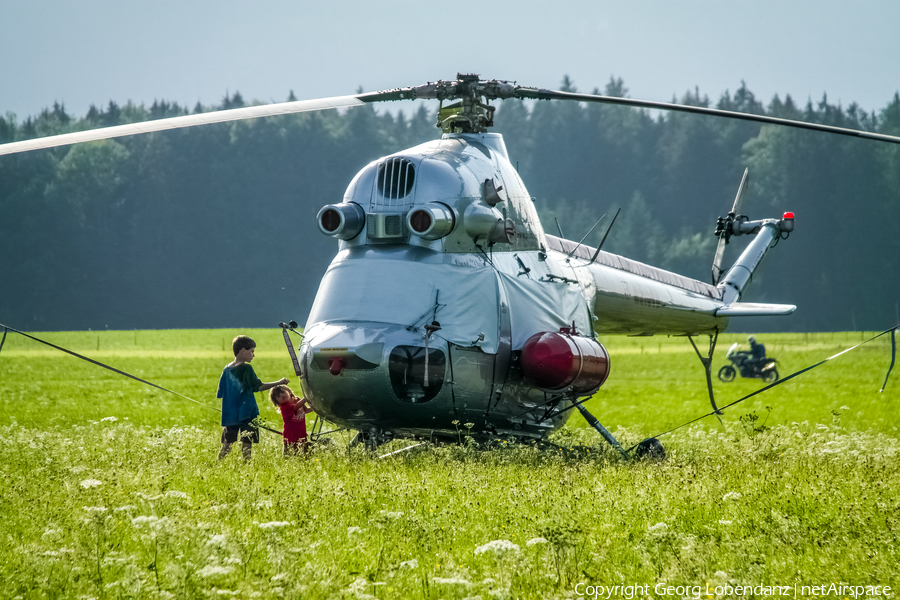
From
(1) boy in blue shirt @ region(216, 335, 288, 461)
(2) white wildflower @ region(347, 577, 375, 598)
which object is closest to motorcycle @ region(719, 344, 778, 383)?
(1) boy in blue shirt @ region(216, 335, 288, 461)

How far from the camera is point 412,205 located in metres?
9.76

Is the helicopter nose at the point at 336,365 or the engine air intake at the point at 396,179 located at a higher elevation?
the engine air intake at the point at 396,179

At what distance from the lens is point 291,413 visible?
33.3 feet

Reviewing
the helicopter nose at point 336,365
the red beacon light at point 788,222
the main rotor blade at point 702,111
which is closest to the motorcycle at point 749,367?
the red beacon light at point 788,222

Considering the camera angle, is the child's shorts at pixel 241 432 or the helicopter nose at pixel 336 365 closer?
the helicopter nose at pixel 336 365

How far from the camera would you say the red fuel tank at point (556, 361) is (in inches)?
383

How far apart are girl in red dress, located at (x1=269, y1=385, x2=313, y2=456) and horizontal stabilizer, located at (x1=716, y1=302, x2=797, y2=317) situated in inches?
297

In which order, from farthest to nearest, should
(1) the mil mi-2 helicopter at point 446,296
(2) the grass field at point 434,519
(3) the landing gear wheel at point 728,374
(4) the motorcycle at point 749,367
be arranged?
(3) the landing gear wheel at point 728,374
(4) the motorcycle at point 749,367
(1) the mil mi-2 helicopter at point 446,296
(2) the grass field at point 434,519

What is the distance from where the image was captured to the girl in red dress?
9977 millimetres

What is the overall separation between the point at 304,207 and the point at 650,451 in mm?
57299

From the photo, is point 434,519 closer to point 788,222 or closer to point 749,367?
point 788,222

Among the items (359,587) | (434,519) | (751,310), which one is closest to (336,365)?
(434,519)

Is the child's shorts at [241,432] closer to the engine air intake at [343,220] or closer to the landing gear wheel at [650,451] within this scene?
the engine air intake at [343,220]

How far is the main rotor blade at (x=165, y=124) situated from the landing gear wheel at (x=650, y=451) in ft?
16.7
